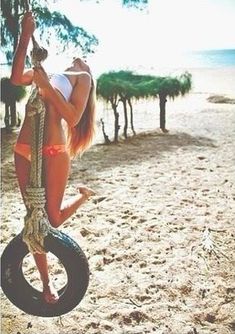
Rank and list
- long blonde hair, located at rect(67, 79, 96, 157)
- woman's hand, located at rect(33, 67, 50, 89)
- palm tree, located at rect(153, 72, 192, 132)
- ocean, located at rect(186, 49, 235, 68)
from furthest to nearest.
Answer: ocean, located at rect(186, 49, 235, 68) → palm tree, located at rect(153, 72, 192, 132) → long blonde hair, located at rect(67, 79, 96, 157) → woman's hand, located at rect(33, 67, 50, 89)

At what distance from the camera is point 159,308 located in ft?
6.66

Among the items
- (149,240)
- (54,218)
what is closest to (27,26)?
(54,218)

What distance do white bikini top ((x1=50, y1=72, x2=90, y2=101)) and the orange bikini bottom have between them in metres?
0.13

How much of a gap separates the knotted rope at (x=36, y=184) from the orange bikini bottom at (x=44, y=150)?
0.03m

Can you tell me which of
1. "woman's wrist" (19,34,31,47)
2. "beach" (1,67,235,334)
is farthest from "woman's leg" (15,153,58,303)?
"beach" (1,67,235,334)

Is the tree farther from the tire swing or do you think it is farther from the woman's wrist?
the woman's wrist

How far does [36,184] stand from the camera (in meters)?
1.06

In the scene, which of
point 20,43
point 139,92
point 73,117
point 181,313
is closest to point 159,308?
point 181,313

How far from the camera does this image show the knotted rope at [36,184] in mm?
1004

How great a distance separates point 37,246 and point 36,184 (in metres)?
0.18

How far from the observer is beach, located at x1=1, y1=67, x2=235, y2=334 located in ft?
6.40

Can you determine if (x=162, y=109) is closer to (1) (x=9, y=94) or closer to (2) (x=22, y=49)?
(1) (x=9, y=94)

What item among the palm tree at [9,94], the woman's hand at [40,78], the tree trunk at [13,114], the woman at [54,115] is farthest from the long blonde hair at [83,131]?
the tree trunk at [13,114]

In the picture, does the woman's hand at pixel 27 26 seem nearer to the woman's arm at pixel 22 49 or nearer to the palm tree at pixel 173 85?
the woman's arm at pixel 22 49
